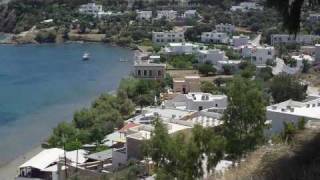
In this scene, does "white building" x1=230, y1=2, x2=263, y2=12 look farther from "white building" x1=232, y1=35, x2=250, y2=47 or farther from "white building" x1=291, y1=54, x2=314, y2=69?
"white building" x1=291, y1=54, x2=314, y2=69

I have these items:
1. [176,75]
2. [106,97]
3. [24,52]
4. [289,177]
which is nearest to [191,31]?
[24,52]

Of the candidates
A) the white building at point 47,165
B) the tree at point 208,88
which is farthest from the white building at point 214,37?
the white building at point 47,165

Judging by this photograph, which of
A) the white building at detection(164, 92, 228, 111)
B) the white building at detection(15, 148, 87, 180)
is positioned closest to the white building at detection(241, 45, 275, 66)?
the white building at detection(164, 92, 228, 111)

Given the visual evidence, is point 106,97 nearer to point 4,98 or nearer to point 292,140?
point 4,98

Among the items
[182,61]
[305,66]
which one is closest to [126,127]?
[305,66]

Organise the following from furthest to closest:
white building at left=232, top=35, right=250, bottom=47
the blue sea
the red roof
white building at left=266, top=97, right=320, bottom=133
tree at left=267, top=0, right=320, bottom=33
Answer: white building at left=232, top=35, right=250, bottom=47 → the blue sea → the red roof → white building at left=266, top=97, right=320, bottom=133 → tree at left=267, top=0, right=320, bottom=33

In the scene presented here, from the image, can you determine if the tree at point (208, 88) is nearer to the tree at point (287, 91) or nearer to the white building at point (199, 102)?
the white building at point (199, 102)
